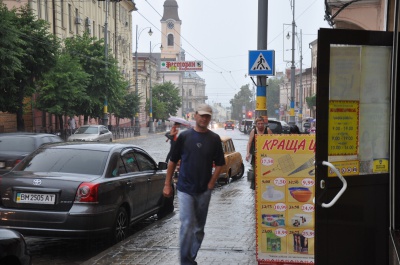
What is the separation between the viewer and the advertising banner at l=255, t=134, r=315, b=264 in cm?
605

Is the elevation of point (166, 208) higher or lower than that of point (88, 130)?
lower

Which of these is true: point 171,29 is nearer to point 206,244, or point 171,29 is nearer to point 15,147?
point 15,147

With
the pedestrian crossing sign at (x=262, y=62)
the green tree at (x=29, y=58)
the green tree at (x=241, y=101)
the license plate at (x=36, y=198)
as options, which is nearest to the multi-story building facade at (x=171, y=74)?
the green tree at (x=241, y=101)

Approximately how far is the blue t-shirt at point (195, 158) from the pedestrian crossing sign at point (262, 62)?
22.8ft

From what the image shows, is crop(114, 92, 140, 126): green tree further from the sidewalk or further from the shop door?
the shop door

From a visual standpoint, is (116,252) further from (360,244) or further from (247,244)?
(360,244)

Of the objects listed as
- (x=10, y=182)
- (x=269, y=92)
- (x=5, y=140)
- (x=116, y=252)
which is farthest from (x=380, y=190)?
(x=269, y=92)

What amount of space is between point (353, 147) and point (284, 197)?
1967 millimetres

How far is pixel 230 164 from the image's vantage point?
54.5 ft

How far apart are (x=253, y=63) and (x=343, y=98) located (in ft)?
28.4

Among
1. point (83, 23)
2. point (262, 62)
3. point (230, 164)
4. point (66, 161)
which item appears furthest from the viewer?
point (83, 23)

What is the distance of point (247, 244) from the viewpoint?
7.37m

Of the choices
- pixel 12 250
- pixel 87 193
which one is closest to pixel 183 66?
pixel 87 193

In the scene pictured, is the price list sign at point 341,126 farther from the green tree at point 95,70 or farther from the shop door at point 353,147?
the green tree at point 95,70
